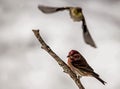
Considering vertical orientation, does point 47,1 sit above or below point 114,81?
above

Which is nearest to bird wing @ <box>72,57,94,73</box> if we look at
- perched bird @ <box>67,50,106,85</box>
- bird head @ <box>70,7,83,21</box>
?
perched bird @ <box>67,50,106,85</box>

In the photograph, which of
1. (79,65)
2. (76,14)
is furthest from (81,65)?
(76,14)

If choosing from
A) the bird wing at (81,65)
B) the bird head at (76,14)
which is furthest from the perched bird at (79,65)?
the bird head at (76,14)

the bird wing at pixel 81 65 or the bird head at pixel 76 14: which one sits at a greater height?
the bird head at pixel 76 14

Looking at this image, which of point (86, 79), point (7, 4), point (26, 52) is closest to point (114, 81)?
point (86, 79)

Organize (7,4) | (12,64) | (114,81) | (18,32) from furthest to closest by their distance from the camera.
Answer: (7,4) → (18,32) → (12,64) → (114,81)

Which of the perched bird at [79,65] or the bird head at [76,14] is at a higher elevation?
the bird head at [76,14]

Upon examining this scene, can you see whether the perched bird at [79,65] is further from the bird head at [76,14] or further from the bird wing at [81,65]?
the bird head at [76,14]

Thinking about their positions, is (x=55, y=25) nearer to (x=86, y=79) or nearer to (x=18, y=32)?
(x=18, y=32)

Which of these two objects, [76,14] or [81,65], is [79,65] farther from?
[76,14]

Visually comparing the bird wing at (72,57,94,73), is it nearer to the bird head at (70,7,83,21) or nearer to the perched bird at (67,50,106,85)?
the perched bird at (67,50,106,85)

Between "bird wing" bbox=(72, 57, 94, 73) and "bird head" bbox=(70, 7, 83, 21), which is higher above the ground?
"bird head" bbox=(70, 7, 83, 21)
